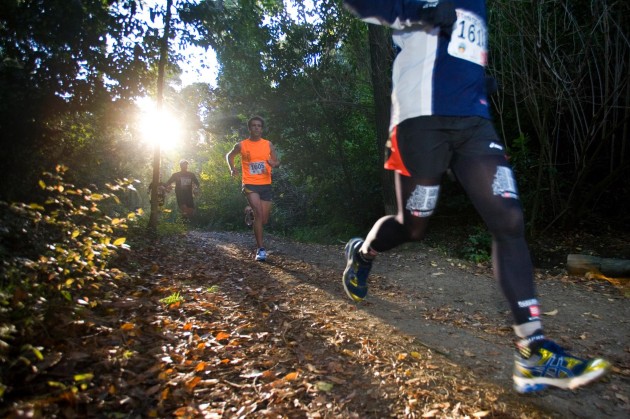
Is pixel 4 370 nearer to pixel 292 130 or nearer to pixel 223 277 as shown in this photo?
pixel 223 277

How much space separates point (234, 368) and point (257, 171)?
4184 millimetres

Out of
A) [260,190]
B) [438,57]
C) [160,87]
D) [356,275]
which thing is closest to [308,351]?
[356,275]

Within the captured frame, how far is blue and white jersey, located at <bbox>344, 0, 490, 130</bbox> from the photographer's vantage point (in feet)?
6.69

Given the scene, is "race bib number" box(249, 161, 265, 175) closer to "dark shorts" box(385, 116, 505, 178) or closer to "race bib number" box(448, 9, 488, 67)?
"dark shorts" box(385, 116, 505, 178)

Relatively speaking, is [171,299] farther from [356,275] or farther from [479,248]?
[479,248]

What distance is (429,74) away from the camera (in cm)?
207

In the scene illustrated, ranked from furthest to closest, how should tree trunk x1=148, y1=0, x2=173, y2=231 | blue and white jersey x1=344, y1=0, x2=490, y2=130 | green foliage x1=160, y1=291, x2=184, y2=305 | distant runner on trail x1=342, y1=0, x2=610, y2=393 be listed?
tree trunk x1=148, y1=0, x2=173, y2=231 < green foliage x1=160, y1=291, x2=184, y2=305 < blue and white jersey x1=344, y1=0, x2=490, y2=130 < distant runner on trail x1=342, y1=0, x2=610, y2=393

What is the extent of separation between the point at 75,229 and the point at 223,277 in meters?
2.03

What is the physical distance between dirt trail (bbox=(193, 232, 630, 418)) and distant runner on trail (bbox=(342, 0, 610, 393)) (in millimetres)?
381

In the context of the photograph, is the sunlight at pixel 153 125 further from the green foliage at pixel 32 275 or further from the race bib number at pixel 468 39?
the race bib number at pixel 468 39

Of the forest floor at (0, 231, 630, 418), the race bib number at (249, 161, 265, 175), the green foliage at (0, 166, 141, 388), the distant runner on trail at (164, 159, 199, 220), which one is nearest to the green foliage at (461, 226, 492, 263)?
the forest floor at (0, 231, 630, 418)

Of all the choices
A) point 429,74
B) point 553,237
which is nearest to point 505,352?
point 429,74

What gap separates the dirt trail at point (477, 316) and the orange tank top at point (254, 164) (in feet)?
4.64

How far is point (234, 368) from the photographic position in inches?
87.4
